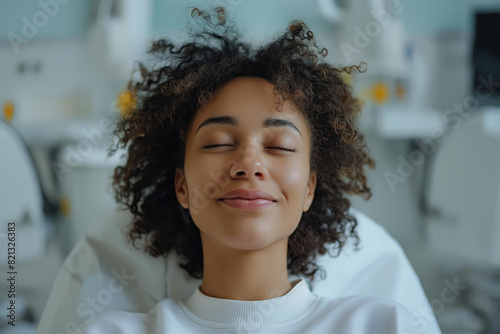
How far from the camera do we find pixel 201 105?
1009 millimetres

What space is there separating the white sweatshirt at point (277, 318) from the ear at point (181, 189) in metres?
0.18

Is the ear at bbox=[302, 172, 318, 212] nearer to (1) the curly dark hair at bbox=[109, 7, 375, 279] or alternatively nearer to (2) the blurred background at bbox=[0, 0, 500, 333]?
(1) the curly dark hair at bbox=[109, 7, 375, 279]

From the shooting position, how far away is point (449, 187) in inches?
73.7

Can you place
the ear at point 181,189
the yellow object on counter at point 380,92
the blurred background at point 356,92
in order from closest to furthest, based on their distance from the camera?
the ear at point 181,189, the blurred background at point 356,92, the yellow object on counter at point 380,92

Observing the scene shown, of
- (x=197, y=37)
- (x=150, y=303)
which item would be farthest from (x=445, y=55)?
(x=150, y=303)

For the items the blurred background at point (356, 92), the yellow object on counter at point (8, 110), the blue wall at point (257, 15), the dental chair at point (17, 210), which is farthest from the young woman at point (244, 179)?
the yellow object on counter at point (8, 110)

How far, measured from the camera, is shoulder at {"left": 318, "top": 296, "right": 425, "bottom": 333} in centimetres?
92

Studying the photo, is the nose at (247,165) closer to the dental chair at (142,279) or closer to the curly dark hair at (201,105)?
the curly dark hair at (201,105)

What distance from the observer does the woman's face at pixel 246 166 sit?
90 cm

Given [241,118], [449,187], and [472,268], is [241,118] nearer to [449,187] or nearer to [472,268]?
[449,187]

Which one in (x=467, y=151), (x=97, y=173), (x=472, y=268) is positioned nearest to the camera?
(x=467, y=151)

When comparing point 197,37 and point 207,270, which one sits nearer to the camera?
point 207,270

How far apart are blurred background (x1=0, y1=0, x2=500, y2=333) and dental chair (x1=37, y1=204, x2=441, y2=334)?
0.77 m

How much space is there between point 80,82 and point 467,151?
198 centimetres
